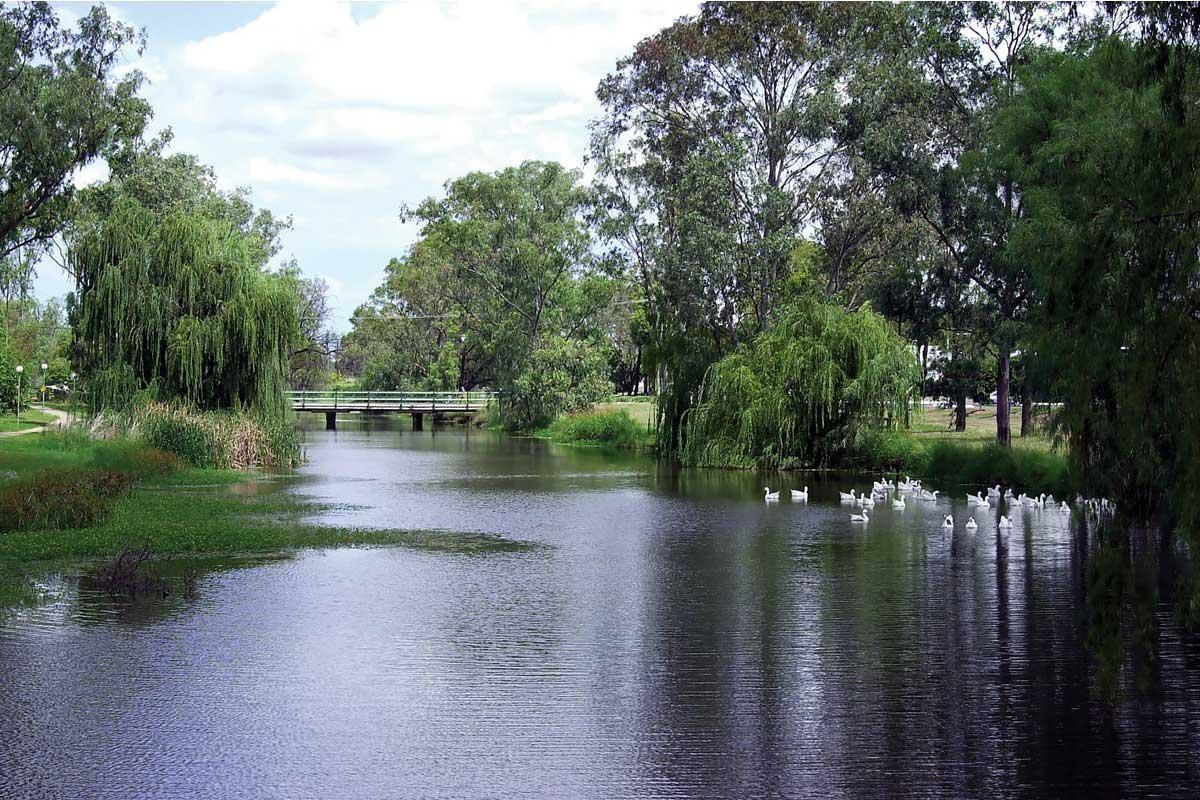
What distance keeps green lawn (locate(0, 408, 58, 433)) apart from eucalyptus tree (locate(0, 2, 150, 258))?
1262cm

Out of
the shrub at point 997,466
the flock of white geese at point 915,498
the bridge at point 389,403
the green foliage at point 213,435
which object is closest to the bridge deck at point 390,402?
the bridge at point 389,403

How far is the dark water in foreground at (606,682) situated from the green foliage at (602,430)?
1168 inches

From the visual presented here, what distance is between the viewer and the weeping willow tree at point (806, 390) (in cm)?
3406

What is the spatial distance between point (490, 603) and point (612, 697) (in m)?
4.46

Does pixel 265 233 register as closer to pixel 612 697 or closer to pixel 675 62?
pixel 675 62

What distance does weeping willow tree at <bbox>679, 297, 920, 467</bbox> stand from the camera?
3406cm

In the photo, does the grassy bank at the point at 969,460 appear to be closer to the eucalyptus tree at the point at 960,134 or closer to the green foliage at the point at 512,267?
the eucalyptus tree at the point at 960,134

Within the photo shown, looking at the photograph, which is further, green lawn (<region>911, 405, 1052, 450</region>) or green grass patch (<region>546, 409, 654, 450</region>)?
green grass patch (<region>546, 409, 654, 450</region>)

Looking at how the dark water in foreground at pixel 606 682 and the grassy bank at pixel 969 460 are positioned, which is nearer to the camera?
the dark water in foreground at pixel 606 682

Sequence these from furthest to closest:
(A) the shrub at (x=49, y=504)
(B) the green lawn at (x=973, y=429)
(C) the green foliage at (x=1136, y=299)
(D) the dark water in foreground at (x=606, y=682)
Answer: (B) the green lawn at (x=973, y=429) → (A) the shrub at (x=49, y=504) → (D) the dark water in foreground at (x=606, y=682) → (C) the green foliage at (x=1136, y=299)

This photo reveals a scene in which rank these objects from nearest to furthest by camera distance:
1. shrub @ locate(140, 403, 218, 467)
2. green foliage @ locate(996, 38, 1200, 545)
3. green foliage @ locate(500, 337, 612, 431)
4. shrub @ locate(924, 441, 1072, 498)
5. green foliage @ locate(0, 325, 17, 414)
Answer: green foliage @ locate(996, 38, 1200, 545) → shrub @ locate(924, 441, 1072, 498) → shrub @ locate(140, 403, 218, 467) → green foliage @ locate(0, 325, 17, 414) → green foliage @ locate(500, 337, 612, 431)

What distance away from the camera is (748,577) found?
16.7m

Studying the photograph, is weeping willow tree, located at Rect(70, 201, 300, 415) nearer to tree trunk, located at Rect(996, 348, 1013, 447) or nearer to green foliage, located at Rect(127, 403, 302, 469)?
green foliage, located at Rect(127, 403, 302, 469)

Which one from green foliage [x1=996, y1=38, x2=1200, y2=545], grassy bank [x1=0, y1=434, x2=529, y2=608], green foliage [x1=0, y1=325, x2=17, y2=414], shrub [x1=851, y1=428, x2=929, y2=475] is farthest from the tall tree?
green foliage [x1=996, y1=38, x2=1200, y2=545]
